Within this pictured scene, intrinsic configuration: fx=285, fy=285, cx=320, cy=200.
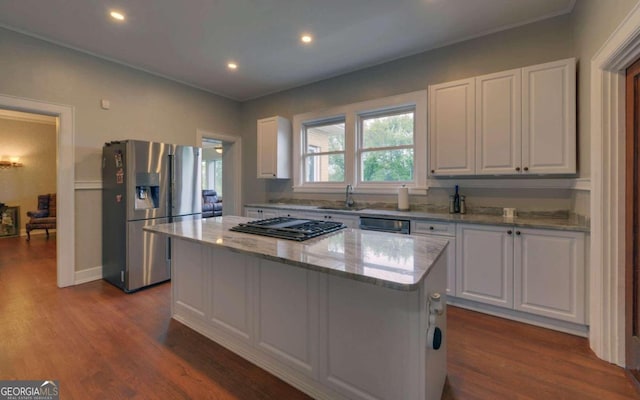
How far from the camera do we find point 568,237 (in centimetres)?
217

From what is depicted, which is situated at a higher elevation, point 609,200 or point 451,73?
point 451,73

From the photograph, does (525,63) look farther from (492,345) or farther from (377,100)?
(492,345)

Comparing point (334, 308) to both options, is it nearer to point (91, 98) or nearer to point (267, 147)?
point (267, 147)

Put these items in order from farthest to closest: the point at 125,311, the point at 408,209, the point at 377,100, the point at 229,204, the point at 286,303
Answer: the point at 229,204 < the point at 377,100 < the point at 408,209 < the point at 125,311 < the point at 286,303

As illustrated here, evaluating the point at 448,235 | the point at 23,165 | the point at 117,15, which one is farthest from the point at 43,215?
the point at 448,235

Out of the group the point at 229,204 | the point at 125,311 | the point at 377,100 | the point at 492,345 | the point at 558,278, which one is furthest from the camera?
the point at 229,204

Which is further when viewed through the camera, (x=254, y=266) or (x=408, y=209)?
(x=408, y=209)

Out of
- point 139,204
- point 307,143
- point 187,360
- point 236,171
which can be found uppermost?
point 307,143

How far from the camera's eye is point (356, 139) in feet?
12.7

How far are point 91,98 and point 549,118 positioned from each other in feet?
15.7

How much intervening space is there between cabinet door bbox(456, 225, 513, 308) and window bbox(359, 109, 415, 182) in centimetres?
116

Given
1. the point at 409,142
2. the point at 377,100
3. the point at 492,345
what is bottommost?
the point at 492,345

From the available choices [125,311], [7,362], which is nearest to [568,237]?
[125,311]

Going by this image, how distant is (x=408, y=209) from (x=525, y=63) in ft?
5.95
